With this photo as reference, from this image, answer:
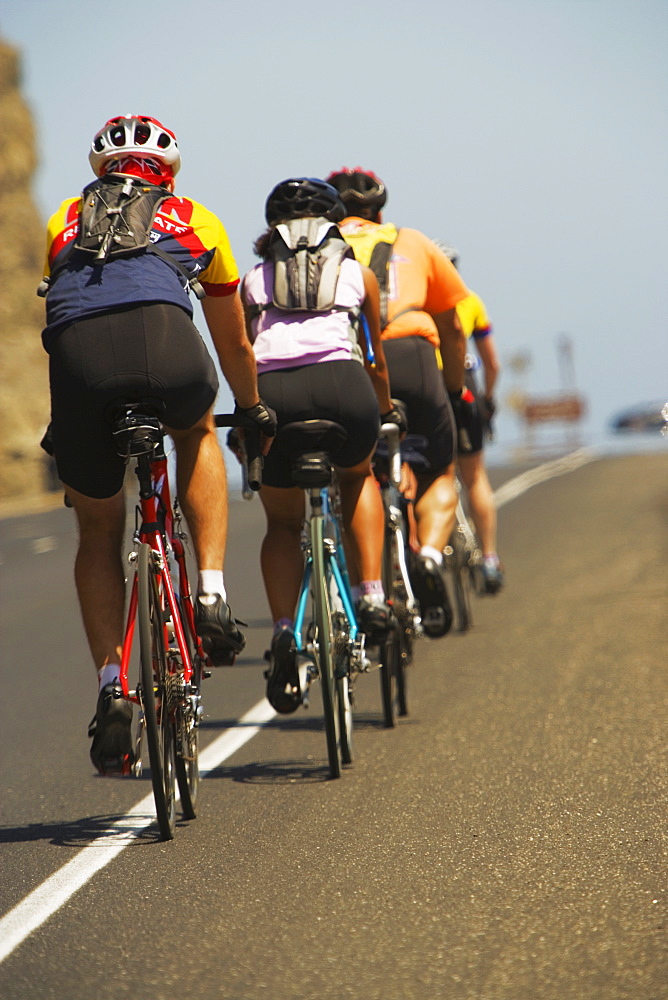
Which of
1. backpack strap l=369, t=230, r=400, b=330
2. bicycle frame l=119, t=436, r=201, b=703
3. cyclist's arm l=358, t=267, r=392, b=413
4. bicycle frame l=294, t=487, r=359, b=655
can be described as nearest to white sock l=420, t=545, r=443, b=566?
backpack strap l=369, t=230, r=400, b=330

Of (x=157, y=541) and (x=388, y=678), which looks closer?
(x=157, y=541)

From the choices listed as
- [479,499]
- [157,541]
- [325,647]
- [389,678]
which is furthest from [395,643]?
[479,499]

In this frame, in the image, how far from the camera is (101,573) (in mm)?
4754

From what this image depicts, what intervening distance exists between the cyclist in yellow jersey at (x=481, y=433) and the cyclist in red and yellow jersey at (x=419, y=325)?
208 centimetres

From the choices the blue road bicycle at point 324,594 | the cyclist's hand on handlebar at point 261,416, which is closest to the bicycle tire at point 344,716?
the blue road bicycle at point 324,594

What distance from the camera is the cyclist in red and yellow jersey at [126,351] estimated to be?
4.37m

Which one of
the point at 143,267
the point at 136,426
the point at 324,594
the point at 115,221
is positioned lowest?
the point at 324,594

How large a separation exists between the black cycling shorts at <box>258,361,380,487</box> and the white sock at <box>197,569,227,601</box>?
1.09m

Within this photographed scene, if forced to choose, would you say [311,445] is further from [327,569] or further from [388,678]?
[388,678]

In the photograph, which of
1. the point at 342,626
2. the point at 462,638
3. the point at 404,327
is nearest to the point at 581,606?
the point at 462,638

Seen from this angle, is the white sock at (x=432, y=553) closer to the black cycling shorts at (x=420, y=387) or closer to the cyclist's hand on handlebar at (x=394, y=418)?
the black cycling shorts at (x=420, y=387)

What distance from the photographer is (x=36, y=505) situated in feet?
121

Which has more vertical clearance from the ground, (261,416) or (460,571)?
(261,416)

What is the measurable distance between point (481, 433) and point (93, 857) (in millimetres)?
5471
